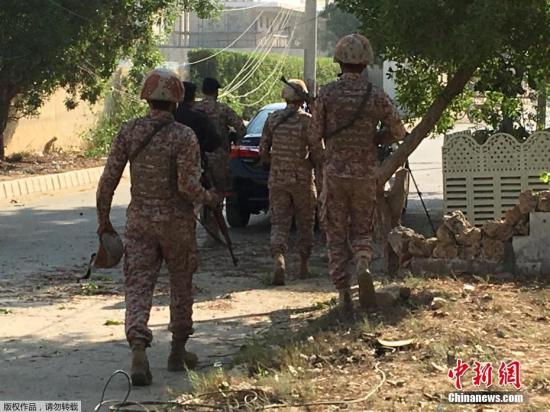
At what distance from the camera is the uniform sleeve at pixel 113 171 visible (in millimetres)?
6699

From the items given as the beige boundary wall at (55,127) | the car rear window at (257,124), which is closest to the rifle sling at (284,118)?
the car rear window at (257,124)

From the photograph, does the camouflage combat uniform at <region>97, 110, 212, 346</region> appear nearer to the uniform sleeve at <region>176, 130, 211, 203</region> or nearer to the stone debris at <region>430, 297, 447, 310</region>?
the uniform sleeve at <region>176, 130, 211, 203</region>

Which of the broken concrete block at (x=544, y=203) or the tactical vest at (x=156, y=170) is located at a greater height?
the tactical vest at (x=156, y=170)

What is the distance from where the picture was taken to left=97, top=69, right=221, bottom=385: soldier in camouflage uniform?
6.63 meters

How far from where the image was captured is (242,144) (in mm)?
13727

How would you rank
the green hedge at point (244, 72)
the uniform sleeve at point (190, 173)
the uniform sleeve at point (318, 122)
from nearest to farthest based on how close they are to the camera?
the uniform sleeve at point (190, 173)
the uniform sleeve at point (318, 122)
the green hedge at point (244, 72)

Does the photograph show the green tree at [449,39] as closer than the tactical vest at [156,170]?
No

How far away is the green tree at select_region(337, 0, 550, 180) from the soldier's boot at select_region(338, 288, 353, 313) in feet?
6.82

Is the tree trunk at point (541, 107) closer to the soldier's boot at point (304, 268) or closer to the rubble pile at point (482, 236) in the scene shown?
the soldier's boot at point (304, 268)

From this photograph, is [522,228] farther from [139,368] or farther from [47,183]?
[47,183]

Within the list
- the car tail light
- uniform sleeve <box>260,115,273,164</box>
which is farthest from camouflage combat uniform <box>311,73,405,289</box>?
the car tail light

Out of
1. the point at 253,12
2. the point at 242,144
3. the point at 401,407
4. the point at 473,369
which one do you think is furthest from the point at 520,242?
Answer: the point at 253,12

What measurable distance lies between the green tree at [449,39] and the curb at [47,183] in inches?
311
